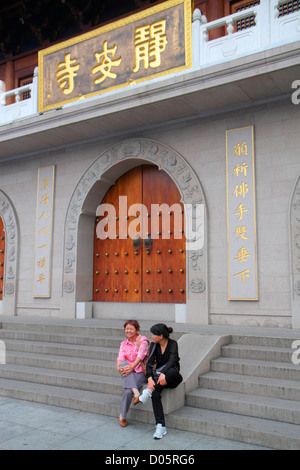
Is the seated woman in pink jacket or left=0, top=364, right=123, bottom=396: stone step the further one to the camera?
left=0, top=364, right=123, bottom=396: stone step

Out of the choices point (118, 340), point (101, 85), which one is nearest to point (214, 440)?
point (118, 340)

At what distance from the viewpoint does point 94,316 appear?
8.44 metres

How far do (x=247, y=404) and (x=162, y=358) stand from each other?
90 cm

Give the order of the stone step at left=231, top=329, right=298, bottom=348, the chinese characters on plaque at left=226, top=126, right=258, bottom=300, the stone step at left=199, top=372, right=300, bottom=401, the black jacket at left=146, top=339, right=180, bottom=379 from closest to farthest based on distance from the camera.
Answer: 1. the black jacket at left=146, top=339, right=180, bottom=379
2. the stone step at left=199, top=372, right=300, bottom=401
3. the stone step at left=231, top=329, right=298, bottom=348
4. the chinese characters on plaque at left=226, top=126, right=258, bottom=300

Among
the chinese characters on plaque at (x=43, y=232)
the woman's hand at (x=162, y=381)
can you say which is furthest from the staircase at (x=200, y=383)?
the chinese characters on plaque at (x=43, y=232)

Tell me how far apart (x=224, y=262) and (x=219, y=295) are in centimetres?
53

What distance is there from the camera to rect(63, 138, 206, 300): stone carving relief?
7.09 metres

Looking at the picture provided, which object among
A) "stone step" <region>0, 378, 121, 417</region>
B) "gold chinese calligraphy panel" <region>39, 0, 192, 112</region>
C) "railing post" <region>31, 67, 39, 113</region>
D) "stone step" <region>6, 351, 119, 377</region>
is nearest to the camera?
"stone step" <region>0, 378, 121, 417</region>

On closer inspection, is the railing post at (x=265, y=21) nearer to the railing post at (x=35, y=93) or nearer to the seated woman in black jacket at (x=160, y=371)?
the railing post at (x=35, y=93)

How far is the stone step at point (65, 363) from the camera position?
5168 mm

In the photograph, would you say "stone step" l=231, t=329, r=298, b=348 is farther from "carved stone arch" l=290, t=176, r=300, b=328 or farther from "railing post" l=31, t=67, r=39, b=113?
"railing post" l=31, t=67, r=39, b=113

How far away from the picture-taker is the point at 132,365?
414 centimetres

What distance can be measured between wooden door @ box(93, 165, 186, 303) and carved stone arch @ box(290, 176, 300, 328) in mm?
2039

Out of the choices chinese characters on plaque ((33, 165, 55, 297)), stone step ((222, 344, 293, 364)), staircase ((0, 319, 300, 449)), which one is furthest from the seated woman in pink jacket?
chinese characters on plaque ((33, 165, 55, 297))
